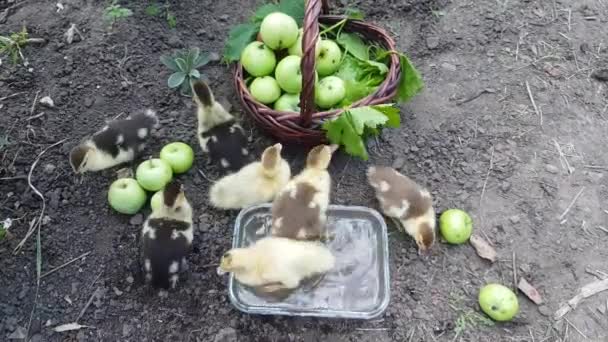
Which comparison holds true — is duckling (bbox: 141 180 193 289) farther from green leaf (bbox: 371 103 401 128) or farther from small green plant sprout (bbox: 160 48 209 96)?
green leaf (bbox: 371 103 401 128)

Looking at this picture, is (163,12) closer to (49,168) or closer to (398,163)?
(49,168)

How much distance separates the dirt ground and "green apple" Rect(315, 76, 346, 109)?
1.32ft

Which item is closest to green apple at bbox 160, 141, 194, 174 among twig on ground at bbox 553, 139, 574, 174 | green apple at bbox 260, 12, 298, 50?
green apple at bbox 260, 12, 298, 50

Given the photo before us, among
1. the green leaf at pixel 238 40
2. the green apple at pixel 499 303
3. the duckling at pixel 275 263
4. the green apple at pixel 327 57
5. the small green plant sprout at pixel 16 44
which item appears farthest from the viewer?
the small green plant sprout at pixel 16 44

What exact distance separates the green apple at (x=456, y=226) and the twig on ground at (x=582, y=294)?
625 millimetres

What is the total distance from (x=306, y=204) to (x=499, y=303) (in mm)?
1138

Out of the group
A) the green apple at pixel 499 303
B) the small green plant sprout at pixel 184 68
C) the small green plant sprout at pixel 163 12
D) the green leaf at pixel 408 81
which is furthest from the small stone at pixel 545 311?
the small green plant sprout at pixel 163 12

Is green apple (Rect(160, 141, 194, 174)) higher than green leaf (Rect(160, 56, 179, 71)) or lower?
lower

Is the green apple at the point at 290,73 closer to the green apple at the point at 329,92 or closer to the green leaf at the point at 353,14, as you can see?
the green apple at the point at 329,92

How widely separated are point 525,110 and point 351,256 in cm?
166

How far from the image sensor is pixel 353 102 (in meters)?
3.44

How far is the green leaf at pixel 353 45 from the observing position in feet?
12.2

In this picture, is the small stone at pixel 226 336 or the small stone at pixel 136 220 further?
the small stone at pixel 136 220

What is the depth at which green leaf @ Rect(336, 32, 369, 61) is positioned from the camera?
12.2 feet
